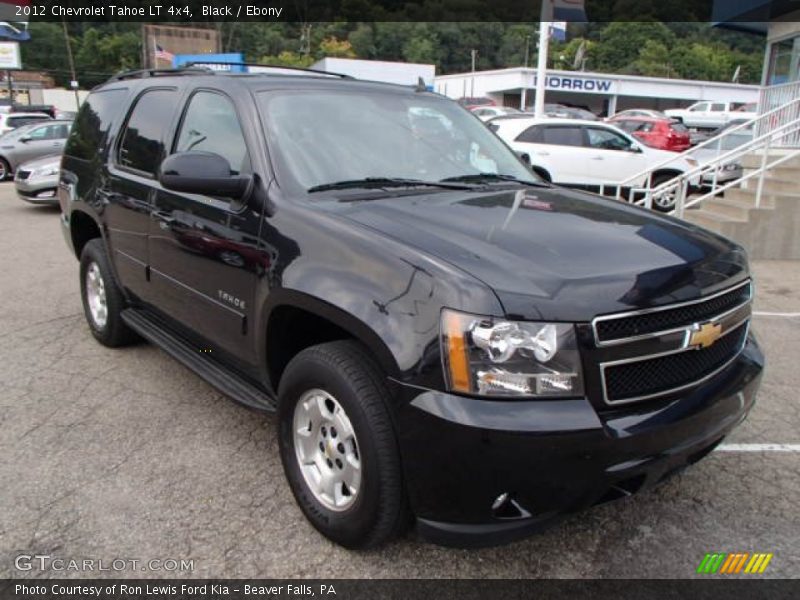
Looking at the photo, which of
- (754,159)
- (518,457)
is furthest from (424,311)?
(754,159)

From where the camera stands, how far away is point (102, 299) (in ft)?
15.6

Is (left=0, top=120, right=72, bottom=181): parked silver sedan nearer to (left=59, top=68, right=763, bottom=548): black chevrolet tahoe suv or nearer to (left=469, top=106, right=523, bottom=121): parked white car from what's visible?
(left=469, top=106, right=523, bottom=121): parked white car

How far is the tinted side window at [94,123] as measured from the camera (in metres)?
4.55

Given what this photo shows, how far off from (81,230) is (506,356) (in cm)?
425

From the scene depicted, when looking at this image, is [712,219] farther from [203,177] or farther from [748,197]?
[203,177]

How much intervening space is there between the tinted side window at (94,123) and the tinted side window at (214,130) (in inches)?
45.7

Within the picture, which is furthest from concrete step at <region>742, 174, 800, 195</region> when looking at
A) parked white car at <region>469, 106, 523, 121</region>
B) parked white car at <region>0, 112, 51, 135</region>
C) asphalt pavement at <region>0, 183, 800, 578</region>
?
parked white car at <region>0, 112, 51, 135</region>

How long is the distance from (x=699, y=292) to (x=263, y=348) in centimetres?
181

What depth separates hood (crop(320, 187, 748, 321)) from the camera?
215cm

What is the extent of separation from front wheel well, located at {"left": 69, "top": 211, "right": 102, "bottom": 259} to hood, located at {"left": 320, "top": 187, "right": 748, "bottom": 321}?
9.82 feet

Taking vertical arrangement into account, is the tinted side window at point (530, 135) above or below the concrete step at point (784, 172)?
above

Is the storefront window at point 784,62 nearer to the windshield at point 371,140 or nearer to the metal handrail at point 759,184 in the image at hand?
the metal handrail at point 759,184

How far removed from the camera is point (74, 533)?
272 centimetres

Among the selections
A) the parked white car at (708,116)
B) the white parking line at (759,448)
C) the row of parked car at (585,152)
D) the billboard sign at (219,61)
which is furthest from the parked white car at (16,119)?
the parked white car at (708,116)
